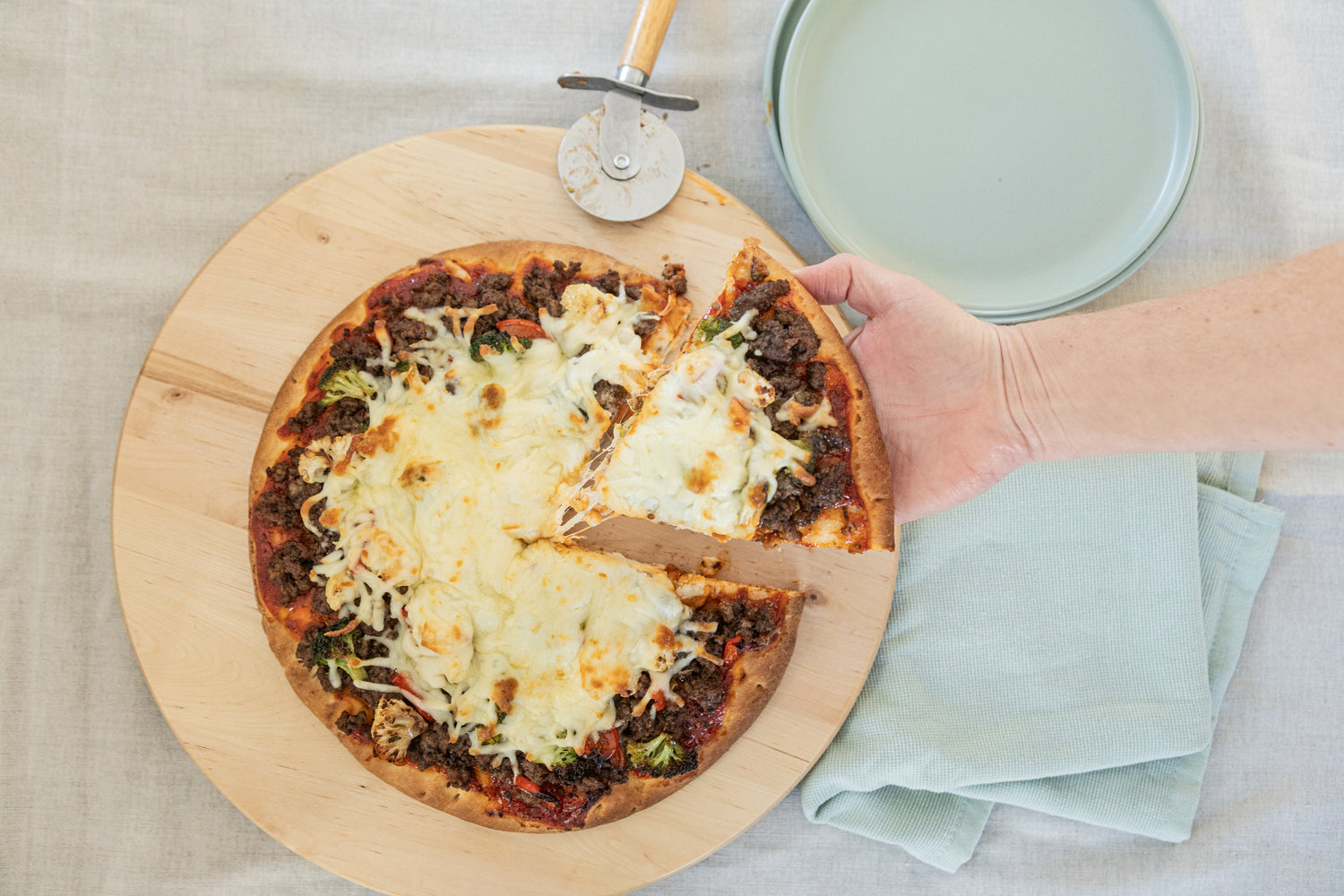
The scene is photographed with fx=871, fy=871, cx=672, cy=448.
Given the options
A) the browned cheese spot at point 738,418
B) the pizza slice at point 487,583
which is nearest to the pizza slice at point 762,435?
the browned cheese spot at point 738,418

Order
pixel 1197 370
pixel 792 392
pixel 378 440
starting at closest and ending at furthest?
pixel 1197 370, pixel 792 392, pixel 378 440

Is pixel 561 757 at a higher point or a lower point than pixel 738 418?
lower


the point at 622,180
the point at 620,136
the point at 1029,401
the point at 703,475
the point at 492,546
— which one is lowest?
the point at 492,546

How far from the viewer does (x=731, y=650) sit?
3990 mm

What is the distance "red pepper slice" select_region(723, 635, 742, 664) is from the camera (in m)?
3.98

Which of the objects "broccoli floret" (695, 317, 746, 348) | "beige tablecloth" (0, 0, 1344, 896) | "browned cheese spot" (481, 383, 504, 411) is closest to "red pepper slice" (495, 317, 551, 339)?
"browned cheese spot" (481, 383, 504, 411)

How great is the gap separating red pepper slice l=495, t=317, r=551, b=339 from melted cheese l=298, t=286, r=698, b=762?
5 centimetres

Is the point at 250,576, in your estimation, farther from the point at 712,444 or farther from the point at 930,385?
the point at 930,385

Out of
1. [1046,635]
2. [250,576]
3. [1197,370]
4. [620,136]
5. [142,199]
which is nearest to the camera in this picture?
[1197,370]

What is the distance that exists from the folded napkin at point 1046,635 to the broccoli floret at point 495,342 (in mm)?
2166

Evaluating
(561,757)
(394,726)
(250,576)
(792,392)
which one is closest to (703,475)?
(792,392)

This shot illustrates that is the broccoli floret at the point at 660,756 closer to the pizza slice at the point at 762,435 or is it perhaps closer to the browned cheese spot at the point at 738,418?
the pizza slice at the point at 762,435

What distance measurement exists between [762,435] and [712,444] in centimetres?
21

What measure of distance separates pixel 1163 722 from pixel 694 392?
9.77 ft
